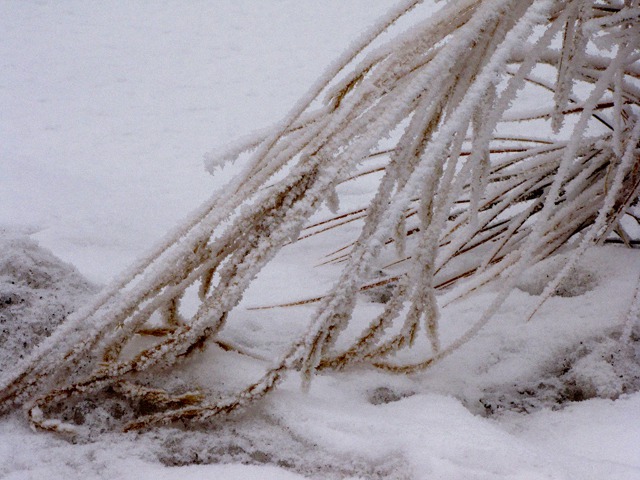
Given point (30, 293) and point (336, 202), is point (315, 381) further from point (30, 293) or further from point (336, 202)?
point (30, 293)

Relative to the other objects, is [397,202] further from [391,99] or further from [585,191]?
[585,191]

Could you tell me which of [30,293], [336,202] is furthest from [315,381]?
[30,293]

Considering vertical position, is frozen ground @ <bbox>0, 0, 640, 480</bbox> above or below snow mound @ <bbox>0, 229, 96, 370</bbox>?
below

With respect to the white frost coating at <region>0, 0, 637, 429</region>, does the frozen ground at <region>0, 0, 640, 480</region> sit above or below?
below

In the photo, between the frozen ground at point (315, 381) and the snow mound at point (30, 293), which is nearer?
the frozen ground at point (315, 381)

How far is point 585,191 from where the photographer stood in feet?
3.19

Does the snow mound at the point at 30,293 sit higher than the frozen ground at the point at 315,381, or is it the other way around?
the snow mound at the point at 30,293

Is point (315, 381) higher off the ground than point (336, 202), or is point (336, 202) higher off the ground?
point (336, 202)

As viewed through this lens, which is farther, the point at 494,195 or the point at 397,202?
the point at 494,195

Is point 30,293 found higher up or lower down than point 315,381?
higher up

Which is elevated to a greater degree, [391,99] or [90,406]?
[391,99]

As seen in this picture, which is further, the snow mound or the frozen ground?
the snow mound

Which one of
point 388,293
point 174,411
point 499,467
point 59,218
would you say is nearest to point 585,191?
point 388,293

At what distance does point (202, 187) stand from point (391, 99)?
1.14 m
